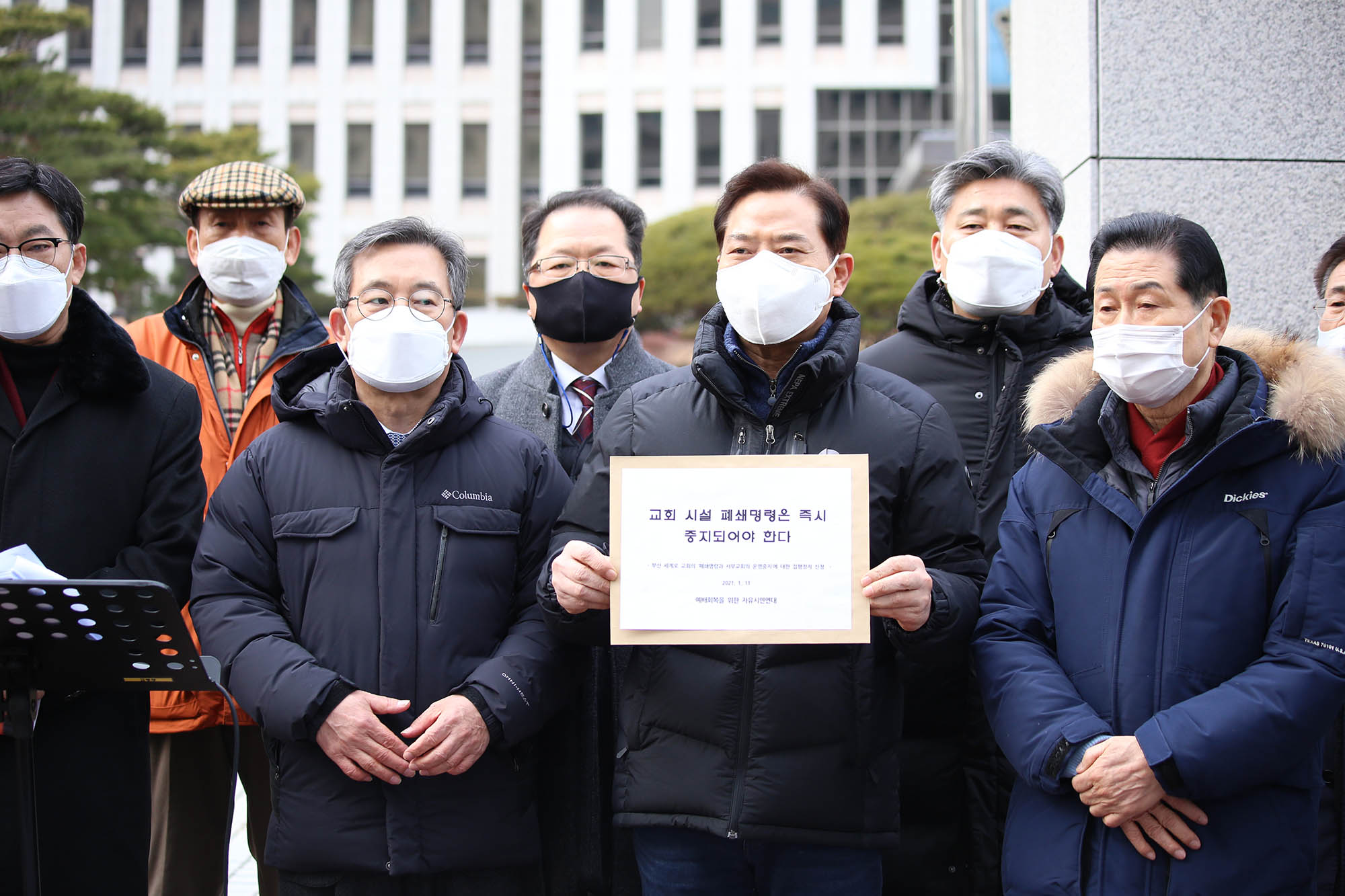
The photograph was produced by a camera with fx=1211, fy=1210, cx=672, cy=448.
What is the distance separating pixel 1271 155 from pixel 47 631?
5069mm

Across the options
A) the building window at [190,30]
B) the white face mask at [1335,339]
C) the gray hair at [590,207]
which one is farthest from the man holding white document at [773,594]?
the building window at [190,30]

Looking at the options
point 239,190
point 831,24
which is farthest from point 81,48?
point 239,190

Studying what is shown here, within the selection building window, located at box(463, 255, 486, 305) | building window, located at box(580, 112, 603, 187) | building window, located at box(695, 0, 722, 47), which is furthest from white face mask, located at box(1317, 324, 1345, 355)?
building window, located at box(695, 0, 722, 47)

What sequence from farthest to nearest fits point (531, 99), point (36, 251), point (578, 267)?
point (531, 99) < point (578, 267) < point (36, 251)

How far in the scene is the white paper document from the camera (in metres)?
2.86

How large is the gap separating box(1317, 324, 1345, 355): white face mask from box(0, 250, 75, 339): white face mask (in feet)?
12.9

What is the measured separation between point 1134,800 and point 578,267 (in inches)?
99.4

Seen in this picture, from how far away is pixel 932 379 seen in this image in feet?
13.0

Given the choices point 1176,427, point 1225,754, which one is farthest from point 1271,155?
point 1225,754

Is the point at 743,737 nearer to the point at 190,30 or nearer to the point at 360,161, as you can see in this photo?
the point at 360,161

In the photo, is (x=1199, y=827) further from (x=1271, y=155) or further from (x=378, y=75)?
(x=378, y=75)

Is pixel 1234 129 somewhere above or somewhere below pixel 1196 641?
above

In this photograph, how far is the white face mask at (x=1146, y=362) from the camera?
306 cm

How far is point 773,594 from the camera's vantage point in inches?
113
